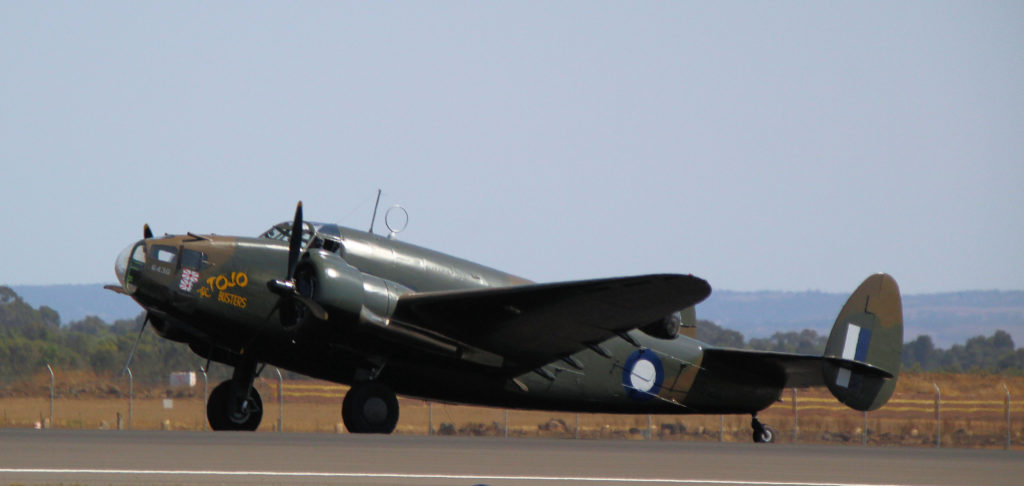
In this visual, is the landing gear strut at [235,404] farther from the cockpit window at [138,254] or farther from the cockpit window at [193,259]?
the cockpit window at [138,254]

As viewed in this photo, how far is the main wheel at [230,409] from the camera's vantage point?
2038 centimetres

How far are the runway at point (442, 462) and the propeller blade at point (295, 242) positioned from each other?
2.46m

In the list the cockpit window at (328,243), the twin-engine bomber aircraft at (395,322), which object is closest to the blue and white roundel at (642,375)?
the twin-engine bomber aircraft at (395,322)

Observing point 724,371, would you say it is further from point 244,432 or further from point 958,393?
point 958,393

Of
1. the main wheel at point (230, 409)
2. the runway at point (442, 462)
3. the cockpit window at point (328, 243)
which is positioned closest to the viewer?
the runway at point (442, 462)

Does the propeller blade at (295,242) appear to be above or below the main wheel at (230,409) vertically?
above

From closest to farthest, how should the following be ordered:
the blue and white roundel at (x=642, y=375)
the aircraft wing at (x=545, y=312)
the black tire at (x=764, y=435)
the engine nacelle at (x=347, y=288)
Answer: the aircraft wing at (x=545, y=312), the engine nacelle at (x=347, y=288), the blue and white roundel at (x=642, y=375), the black tire at (x=764, y=435)

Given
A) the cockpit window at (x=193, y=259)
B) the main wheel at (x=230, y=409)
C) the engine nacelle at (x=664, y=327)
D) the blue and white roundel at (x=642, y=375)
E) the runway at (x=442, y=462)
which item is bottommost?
the runway at (x=442, y=462)

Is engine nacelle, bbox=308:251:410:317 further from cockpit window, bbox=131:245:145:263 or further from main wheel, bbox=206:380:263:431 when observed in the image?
main wheel, bbox=206:380:263:431

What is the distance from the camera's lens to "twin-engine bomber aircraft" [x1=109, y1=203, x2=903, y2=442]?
1878cm

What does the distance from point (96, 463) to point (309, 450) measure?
2.82 m

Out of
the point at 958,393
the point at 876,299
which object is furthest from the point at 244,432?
the point at 958,393

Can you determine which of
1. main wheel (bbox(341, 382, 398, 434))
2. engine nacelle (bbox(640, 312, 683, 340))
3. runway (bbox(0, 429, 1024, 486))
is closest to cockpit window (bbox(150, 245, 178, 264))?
runway (bbox(0, 429, 1024, 486))

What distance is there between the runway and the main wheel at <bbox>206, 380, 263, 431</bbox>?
152cm
